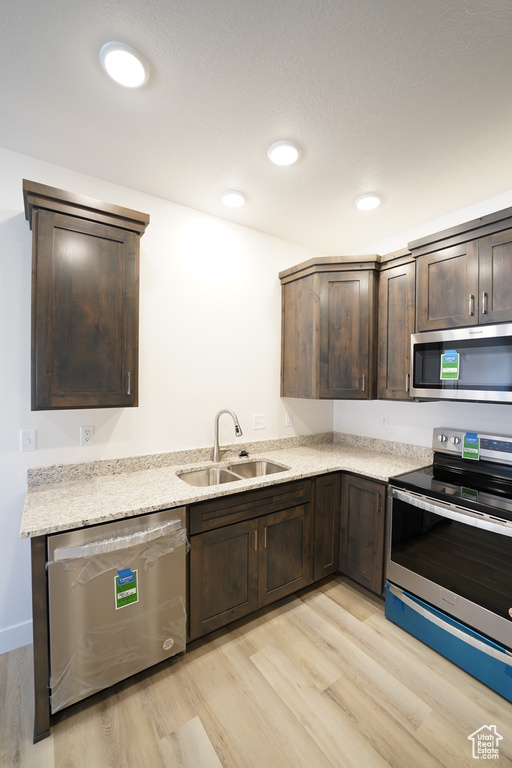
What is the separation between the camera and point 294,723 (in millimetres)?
1439

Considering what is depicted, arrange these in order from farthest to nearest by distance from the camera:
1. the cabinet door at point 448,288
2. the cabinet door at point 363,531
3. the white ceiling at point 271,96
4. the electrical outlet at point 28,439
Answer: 1. the cabinet door at point 363,531
2. the cabinet door at point 448,288
3. the electrical outlet at point 28,439
4. the white ceiling at point 271,96

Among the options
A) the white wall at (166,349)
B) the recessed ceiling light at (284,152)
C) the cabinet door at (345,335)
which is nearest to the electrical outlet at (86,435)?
the white wall at (166,349)

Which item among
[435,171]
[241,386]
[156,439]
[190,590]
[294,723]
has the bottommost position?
[294,723]

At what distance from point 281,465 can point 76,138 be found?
224cm

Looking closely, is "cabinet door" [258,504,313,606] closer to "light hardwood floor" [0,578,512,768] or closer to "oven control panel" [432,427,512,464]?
"light hardwood floor" [0,578,512,768]

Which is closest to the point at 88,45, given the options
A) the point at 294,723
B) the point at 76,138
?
the point at 76,138

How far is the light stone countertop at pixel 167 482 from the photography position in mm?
1468

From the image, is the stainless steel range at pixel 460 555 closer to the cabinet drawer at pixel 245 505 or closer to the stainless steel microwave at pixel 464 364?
the stainless steel microwave at pixel 464 364

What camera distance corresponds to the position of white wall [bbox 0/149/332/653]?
1807mm

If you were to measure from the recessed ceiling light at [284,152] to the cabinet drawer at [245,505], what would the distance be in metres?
1.84

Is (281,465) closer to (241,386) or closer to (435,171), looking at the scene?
(241,386)

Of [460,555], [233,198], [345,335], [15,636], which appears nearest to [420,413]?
[345,335]

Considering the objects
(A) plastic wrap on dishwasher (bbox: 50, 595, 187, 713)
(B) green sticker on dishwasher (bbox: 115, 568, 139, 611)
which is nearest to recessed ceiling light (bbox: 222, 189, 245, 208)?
(B) green sticker on dishwasher (bbox: 115, 568, 139, 611)

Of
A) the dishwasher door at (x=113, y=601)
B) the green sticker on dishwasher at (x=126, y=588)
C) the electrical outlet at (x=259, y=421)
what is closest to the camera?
the dishwasher door at (x=113, y=601)
